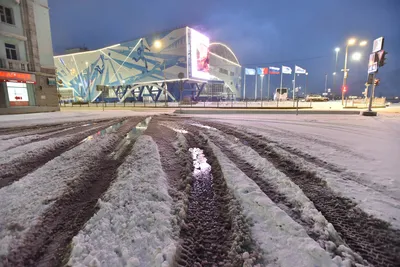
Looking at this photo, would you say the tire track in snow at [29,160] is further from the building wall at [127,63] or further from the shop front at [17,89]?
the building wall at [127,63]

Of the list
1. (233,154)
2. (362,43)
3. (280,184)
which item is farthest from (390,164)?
(362,43)

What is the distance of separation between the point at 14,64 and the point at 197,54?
121 ft

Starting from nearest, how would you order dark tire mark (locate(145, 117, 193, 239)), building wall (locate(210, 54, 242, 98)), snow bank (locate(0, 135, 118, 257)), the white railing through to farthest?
snow bank (locate(0, 135, 118, 257)), dark tire mark (locate(145, 117, 193, 239)), the white railing, building wall (locate(210, 54, 242, 98))

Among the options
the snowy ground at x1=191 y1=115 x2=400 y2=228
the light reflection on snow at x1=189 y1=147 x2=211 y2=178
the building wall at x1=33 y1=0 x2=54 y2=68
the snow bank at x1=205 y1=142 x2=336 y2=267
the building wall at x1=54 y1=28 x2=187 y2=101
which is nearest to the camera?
the snow bank at x1=205 y1=142 x2=336 y2=267

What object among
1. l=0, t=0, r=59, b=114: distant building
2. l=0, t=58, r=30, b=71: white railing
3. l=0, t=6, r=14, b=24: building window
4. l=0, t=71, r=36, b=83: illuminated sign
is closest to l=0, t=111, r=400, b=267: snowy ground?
l=0, t=71, r=36, b=83: illuminated sign

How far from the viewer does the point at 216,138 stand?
7426 mm

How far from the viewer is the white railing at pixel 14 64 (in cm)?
2018

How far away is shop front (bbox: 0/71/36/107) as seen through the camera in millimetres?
20234

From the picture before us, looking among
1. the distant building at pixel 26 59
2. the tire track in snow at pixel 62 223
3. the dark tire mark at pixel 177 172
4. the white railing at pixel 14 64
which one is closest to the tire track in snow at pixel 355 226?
the dark tire mark at pixel 177 172

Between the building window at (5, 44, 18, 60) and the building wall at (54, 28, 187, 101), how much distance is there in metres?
24.5

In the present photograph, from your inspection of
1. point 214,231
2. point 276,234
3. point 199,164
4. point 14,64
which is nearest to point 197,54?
point 14,64

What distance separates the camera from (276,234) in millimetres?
2244

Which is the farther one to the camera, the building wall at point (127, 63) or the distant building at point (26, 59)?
the building wall at point (127, 63)

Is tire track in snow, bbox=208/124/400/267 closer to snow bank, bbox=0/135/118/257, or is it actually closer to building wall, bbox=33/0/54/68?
snow bank, bbox=0/135/118/257
